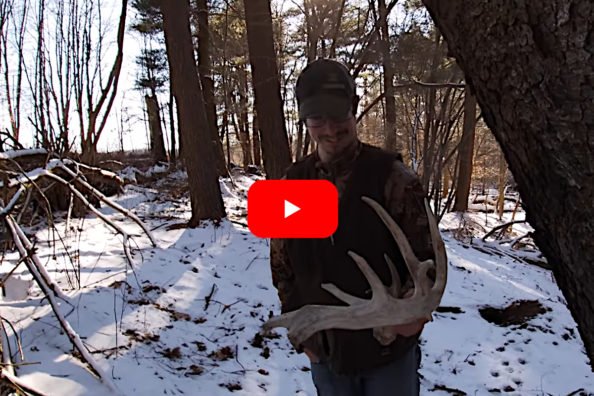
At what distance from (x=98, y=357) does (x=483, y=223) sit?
500 inches

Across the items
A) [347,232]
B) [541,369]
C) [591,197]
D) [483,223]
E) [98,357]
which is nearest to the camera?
[591,197]

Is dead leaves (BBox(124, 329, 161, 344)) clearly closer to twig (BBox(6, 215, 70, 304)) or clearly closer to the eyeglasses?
twig (BBox(6, 215, 70, 304))

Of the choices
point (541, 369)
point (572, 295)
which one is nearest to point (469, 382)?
point (541, 369)

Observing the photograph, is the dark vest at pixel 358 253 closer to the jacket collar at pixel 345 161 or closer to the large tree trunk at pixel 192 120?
the jacket collar at pixel 345 161

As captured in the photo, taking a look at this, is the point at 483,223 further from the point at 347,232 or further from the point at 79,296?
the point at 347,232

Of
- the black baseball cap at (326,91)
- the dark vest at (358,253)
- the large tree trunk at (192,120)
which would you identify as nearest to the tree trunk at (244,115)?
the large tree trunk at (192,120)

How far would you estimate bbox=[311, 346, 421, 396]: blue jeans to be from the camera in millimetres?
1733

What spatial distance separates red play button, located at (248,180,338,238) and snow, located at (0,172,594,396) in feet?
4.61

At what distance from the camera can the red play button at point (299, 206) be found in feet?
5.80

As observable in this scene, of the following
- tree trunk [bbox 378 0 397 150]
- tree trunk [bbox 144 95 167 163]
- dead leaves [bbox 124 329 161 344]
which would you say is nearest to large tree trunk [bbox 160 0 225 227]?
tree trunk [bbox 378 0 397 150]

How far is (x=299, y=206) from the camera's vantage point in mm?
1910

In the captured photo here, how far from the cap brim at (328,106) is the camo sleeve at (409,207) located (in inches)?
11.3

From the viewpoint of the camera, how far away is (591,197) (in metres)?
0.89

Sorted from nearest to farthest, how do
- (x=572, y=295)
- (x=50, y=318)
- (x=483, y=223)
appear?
(x=572, y=295) < (x=50, y=318) < (x=483, y=223)
